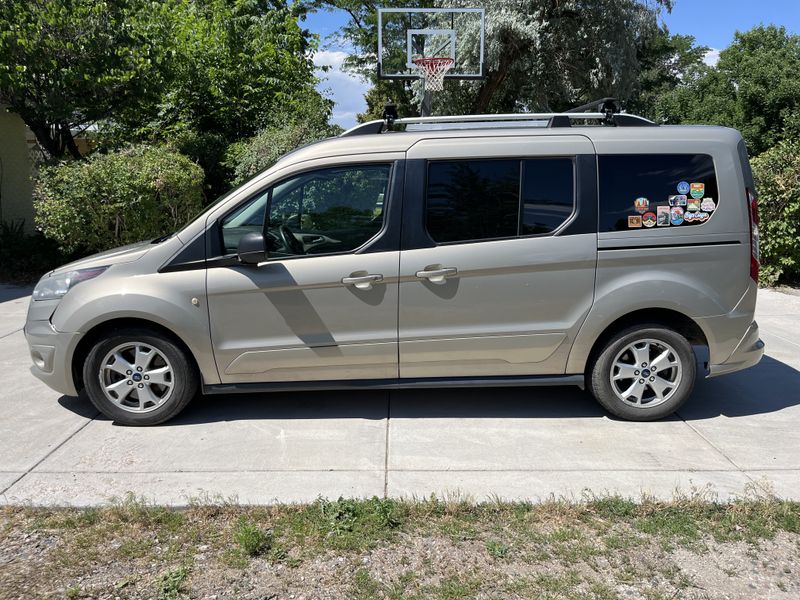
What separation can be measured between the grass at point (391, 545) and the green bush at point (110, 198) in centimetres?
665

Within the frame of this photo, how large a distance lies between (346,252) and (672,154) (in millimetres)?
2400

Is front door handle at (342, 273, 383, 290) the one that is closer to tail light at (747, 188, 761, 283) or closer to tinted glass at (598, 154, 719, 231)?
tinted glass at (598, 154, 719, 231)

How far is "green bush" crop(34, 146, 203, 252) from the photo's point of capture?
9.30 m

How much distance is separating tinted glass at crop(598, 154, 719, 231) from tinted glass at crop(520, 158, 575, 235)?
9.5 inches

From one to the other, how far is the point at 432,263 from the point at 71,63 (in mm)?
8644

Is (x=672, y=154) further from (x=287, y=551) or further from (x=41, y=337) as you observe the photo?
(x=41, y=337)

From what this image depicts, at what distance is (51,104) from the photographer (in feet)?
33.5

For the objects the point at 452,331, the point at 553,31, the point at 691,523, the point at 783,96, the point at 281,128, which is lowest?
the point at 691,523

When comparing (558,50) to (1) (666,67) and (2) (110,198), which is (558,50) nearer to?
(2) (110,198)

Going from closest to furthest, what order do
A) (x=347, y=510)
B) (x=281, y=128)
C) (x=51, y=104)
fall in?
(x=347, y=510) → (x=51, y=104) → (x=281, y=128)

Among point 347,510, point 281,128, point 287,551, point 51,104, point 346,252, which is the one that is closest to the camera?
point 287,551

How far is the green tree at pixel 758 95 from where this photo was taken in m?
19.6

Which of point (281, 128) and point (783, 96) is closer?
point (281, 128)

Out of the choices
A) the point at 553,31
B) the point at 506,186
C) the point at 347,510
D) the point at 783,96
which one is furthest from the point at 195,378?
the point at 783,96
